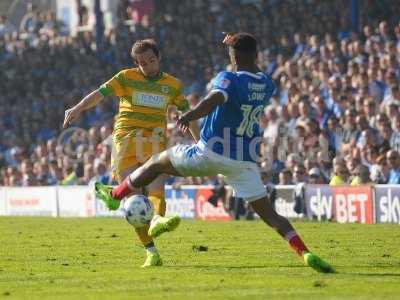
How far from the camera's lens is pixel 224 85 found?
11.6 m

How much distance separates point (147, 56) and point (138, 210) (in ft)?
6.56

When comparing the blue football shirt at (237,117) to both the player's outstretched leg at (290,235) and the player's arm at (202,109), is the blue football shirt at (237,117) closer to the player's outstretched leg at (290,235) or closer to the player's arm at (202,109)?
the player's arm at (202,109)

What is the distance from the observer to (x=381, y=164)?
23.1m

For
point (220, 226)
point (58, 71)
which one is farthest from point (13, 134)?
point (220, 226)

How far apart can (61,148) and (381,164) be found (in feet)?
45.7

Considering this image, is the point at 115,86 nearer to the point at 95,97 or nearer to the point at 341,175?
the point at 95,97

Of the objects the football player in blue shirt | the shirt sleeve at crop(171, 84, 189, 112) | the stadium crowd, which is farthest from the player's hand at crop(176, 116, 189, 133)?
the stadium crowd

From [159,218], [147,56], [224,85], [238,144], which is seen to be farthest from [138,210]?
[147,56]

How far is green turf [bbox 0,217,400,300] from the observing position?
10344 mm

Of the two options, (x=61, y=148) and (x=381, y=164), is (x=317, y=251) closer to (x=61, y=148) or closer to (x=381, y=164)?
(x=381, y=164)

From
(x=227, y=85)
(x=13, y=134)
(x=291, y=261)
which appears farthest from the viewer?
(x=13, y=134)

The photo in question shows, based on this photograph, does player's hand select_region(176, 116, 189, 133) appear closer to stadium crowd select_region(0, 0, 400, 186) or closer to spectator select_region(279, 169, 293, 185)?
stadium crowd select_region(0, 0, 400, 186)

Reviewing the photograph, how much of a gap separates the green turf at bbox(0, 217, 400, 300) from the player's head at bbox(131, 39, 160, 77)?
84.0 inches

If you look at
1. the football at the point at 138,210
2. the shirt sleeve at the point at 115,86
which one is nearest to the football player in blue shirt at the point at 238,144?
the football at the point at 138,210
